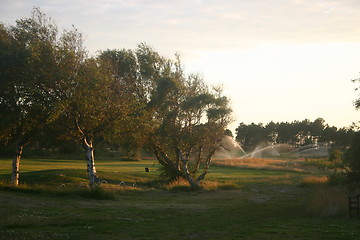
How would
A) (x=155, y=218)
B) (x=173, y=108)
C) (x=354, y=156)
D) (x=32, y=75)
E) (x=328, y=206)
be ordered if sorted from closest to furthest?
(x=155, y=218) → (x=328, y=206) → (x=354, y=156) → (x=32, y=75) → (x=173, y=108)

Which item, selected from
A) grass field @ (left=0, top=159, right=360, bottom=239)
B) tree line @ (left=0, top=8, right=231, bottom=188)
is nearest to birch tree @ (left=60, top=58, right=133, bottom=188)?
tree line @ (left=0, top=8, right=231, bottom=188)

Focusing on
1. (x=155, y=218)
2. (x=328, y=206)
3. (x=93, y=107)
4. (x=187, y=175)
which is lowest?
(x=155, y=218)

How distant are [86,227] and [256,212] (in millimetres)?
11847

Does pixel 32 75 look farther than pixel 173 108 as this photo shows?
No

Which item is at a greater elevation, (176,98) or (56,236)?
(176,98)

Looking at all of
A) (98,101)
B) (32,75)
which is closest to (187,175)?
(98,101)

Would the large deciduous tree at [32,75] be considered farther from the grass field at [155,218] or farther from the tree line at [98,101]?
the grass field at [155,218]

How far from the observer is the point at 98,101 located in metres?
37.4

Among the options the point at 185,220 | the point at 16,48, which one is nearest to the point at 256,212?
the point at 185,220

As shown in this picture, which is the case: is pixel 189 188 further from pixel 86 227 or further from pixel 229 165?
pixel 229 165

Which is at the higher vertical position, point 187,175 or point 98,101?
point 98,101

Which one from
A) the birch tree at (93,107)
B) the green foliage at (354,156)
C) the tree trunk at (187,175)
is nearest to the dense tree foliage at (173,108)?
the tree trunk at (187,175)

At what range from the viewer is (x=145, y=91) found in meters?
48.4

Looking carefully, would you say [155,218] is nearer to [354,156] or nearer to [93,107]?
[354,156]
